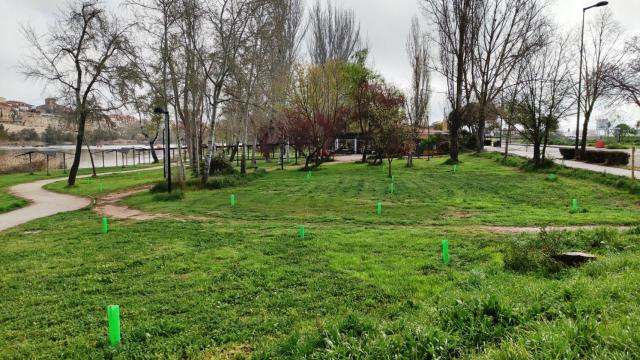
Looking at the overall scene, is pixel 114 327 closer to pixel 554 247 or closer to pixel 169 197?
pixel 554 247

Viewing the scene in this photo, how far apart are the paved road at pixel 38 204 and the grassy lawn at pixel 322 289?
2418 mm

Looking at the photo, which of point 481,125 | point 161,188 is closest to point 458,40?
point 481,125

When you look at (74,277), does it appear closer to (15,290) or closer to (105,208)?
(15,290)

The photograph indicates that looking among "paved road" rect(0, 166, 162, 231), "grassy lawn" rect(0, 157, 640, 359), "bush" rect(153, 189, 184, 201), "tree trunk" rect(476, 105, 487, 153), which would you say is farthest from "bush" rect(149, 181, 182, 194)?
"tree trunk" rect(476, 105, 487, 153)

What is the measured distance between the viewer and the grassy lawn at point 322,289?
11.0 ft

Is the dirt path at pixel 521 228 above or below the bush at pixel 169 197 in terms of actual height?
above

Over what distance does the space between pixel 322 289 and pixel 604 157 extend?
23.4 metres

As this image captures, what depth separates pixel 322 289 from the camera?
5.57 metres

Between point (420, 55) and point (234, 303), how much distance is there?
Answer: 36435 millimetres

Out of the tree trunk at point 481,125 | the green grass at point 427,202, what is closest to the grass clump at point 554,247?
the green grass at point 427,202

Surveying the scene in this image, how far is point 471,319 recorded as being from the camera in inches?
140

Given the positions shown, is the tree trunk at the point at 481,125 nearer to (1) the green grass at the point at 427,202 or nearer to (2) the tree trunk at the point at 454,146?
(2) the tree trunk at the point at 454,146

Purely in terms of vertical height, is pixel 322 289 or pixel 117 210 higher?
pixel 322 289

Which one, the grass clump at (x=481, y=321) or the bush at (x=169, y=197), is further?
the bush at (x=169, y=197)
